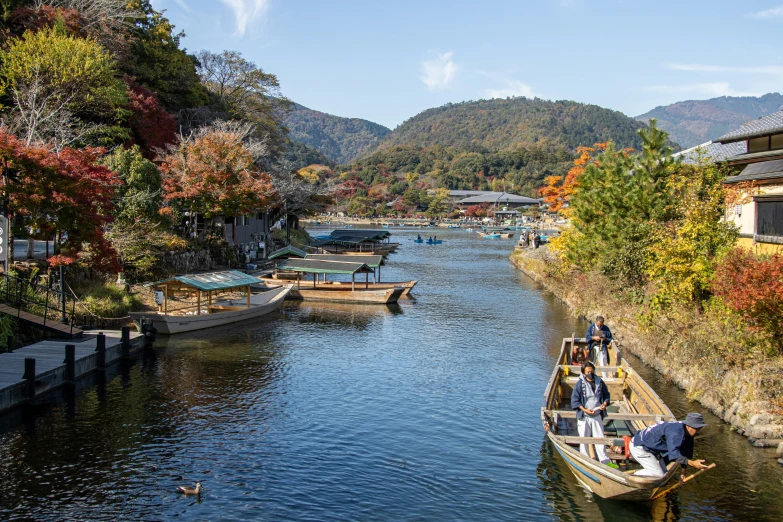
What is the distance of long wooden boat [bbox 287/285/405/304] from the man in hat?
30777mm

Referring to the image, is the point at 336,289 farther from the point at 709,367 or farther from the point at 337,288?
the point at 709,367

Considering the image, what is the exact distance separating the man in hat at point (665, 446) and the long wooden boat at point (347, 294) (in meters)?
30.8

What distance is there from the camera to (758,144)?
26.0 m

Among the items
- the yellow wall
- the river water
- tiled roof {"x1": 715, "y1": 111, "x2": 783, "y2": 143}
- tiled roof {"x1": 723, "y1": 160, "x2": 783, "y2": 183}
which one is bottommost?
the river water

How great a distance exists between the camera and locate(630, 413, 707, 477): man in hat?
1303cm

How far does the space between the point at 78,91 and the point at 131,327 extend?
21.4m

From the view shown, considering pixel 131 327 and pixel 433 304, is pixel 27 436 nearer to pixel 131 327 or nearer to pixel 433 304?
pixel 131 327

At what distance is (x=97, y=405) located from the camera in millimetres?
21531

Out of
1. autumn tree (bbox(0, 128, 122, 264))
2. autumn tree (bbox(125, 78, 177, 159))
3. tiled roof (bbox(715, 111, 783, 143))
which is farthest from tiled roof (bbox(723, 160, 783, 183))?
autumn tree (bbox(125, 78, 177, 159))

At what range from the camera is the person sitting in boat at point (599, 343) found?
2312cm

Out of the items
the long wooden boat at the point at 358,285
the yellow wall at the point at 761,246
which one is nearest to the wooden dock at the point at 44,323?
the long wooden boat at the point at 358,285

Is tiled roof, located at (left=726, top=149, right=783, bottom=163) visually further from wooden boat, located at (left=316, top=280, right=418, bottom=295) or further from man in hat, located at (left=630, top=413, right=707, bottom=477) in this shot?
wooden boat, located at (left=316, top=280, right=418, bottom=295)

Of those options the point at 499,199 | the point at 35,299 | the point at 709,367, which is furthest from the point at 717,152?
the point at 499,199

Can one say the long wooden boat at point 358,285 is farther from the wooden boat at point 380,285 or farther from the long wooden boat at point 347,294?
the long wooden boat at point 347,294
